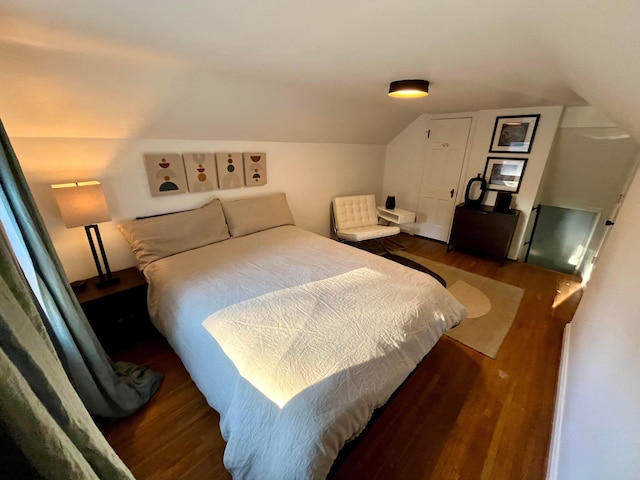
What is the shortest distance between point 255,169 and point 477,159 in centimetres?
314

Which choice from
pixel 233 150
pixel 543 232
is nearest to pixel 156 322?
pixel 233 150

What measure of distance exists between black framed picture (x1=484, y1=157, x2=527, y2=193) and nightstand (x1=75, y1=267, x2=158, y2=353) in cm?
435

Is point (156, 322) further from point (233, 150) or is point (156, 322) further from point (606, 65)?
point (606, 65)

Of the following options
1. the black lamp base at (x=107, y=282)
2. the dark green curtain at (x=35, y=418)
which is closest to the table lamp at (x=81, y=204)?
the black lamp base at (x=107, y=282)

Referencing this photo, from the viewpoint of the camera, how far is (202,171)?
8.80ft

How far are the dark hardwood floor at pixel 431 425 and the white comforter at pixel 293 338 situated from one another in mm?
308

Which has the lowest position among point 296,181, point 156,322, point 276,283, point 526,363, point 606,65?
point 526,363

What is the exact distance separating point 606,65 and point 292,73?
5.77 feet

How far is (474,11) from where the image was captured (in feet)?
3.61

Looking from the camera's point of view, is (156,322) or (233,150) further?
(233,150)

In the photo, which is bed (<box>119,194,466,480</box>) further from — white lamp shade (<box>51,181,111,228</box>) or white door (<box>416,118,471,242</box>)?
white door (<box>416,118,471,242</box>)

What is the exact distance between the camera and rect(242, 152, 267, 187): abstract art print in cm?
301

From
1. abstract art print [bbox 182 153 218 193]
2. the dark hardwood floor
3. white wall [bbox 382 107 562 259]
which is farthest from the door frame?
abstract art print [bbox 182 153 218 193]

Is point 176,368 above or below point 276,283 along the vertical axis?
below
